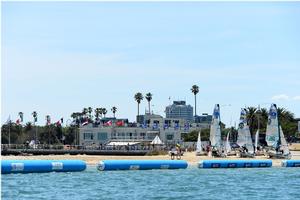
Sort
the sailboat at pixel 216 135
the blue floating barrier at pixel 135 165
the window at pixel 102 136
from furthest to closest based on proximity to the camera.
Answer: the window at pixel 102 136, the sailboat at pixel 216 135, the blue floating barrier at pixel 135 165

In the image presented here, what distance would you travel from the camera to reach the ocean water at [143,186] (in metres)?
41.4

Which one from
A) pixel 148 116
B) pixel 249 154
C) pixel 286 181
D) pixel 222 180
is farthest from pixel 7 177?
pixel 148 116

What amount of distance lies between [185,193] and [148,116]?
15271 centimetres

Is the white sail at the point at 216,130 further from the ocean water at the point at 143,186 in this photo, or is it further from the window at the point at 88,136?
the window at the point at 88,136

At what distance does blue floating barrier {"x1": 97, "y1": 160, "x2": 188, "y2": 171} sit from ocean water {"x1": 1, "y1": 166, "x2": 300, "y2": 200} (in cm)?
424

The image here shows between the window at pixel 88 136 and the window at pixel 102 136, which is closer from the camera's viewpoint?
the window at pixel 102 136

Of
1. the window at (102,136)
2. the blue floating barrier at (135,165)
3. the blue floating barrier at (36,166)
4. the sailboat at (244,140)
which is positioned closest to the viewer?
the blue floating barrier at (36,166)

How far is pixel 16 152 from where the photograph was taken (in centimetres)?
13912

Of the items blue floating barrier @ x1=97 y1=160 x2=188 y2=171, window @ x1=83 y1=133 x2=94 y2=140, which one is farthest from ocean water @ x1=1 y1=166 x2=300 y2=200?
window @ x1=83 y1=133 x2=94 y2=140

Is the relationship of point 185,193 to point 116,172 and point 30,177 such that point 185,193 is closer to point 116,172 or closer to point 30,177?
point 30,177

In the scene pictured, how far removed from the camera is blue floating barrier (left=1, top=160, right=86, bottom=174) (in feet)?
191

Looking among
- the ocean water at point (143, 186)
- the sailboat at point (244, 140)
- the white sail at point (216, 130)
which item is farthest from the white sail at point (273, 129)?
the ocean water at point (143, 186)

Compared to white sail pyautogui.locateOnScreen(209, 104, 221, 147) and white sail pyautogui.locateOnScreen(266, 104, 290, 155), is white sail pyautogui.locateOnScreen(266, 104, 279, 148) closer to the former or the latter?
white sail pyautogui.locateOnScreen(266, 104, 290, 155)

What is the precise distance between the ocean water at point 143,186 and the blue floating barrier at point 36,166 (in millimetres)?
910
